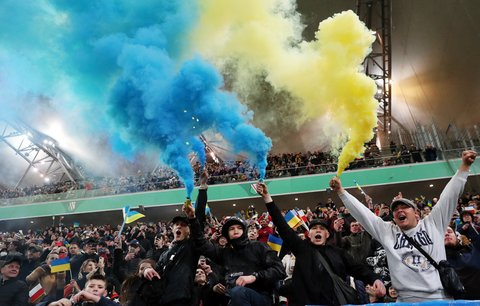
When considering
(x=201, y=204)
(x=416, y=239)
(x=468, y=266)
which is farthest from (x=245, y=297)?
(x=468, y=266)

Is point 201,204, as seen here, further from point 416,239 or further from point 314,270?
point 416,239

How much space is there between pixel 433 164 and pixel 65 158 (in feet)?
80.6

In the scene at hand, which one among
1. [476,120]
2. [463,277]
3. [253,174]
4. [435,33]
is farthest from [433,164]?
[463,277]

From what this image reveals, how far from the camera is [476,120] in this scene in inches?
588

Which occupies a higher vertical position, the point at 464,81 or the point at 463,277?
the point at 464,81

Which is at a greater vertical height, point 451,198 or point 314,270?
point 451,198

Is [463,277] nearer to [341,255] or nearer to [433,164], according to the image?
[341,255]

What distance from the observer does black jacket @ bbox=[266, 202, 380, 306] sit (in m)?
2.95

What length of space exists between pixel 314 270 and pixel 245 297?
0.62 m

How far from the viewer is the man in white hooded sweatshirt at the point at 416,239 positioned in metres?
2.83

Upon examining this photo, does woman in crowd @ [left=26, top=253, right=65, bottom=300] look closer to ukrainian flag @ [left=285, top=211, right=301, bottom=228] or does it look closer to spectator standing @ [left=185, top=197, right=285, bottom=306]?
spectator standing @ [left=185, top=197, right=285, bottom=306]

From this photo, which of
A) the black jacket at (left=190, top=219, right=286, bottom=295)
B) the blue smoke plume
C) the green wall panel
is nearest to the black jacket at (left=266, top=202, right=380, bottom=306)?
the black jacket at (left=190, top=219, right=286, bottom=295)

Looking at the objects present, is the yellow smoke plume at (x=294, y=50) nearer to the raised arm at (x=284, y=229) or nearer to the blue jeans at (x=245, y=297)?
the raised arm at (x=284, y=229)

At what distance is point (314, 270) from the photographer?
304cm
